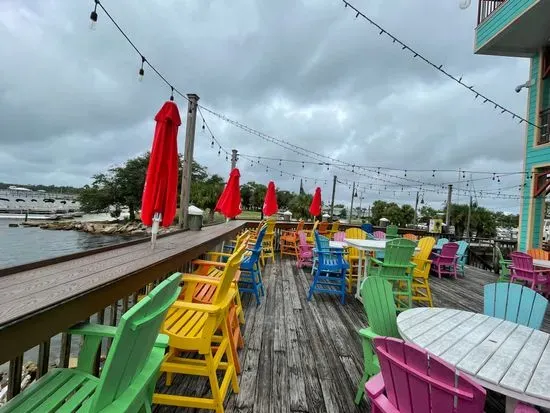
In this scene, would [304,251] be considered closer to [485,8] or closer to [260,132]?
[260,132]

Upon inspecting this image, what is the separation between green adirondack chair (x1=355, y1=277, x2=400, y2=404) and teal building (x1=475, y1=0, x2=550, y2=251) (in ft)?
24.6

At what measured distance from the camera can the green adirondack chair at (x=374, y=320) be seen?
6.04ft

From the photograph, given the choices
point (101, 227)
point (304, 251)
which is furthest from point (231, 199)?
point (101, 227)

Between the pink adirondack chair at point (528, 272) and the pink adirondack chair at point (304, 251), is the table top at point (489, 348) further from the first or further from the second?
the pink adirondack chair at point (528, 272)

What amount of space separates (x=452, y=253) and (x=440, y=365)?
21.7 ft

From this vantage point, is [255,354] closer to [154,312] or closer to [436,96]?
[154,312]

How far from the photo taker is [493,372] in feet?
4.13

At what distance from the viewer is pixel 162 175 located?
294 centimetres

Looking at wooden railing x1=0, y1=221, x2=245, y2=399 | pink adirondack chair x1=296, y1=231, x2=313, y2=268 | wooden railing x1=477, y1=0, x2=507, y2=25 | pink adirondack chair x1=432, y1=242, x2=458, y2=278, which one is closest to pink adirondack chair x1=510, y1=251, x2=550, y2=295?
pink adirondack chair x1=432, y1=242, x2=458, y2=278

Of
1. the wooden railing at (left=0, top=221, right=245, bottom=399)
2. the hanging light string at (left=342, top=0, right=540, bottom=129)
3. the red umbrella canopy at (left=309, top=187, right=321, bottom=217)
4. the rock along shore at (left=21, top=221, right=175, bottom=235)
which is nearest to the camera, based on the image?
the wooden railing at (left=0, top=221, right=245, bottom=399)

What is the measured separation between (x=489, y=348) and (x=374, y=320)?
0.58 m

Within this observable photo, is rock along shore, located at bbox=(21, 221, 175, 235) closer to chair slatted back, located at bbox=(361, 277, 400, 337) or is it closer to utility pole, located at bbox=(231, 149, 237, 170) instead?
utility pole, located at bbox=(231, 149, 237, 170)

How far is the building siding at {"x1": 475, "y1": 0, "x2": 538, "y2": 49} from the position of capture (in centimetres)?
685

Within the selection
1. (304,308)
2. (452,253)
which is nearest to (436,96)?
(452,253)
